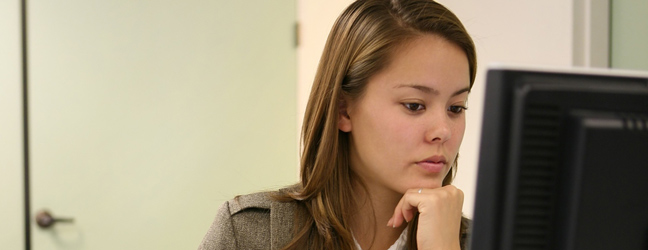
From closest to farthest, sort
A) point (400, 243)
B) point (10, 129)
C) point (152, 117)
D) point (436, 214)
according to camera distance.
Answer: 1. point (436, 214)
2. point (400, 243)
3. point (10, 129)
4. point (152, 117)

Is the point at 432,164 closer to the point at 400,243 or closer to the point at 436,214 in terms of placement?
the point at 436,214

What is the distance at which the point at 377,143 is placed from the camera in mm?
1206

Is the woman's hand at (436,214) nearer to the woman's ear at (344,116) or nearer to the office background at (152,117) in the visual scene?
the woman's ear at (344,116)

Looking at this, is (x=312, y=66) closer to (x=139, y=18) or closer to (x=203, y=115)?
(x=203, y=115)

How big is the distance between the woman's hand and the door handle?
1782 mm

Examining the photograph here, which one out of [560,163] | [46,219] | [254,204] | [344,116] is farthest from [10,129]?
[560,163]

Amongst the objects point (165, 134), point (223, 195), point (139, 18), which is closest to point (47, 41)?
point (139, 18)

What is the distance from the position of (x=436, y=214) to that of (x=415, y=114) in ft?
0.59

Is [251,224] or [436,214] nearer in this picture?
[436,214]

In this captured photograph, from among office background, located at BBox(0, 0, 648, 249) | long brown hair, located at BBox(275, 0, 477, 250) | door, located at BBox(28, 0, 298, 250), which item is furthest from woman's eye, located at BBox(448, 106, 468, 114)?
door, located at BBox(28, 0, 298, 250)

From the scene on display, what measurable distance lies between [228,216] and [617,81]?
0.88 m

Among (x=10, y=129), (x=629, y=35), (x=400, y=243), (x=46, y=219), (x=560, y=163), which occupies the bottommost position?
(x=46, y=219)

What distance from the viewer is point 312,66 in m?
2.83

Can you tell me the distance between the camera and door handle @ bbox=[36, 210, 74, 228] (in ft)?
8.16
